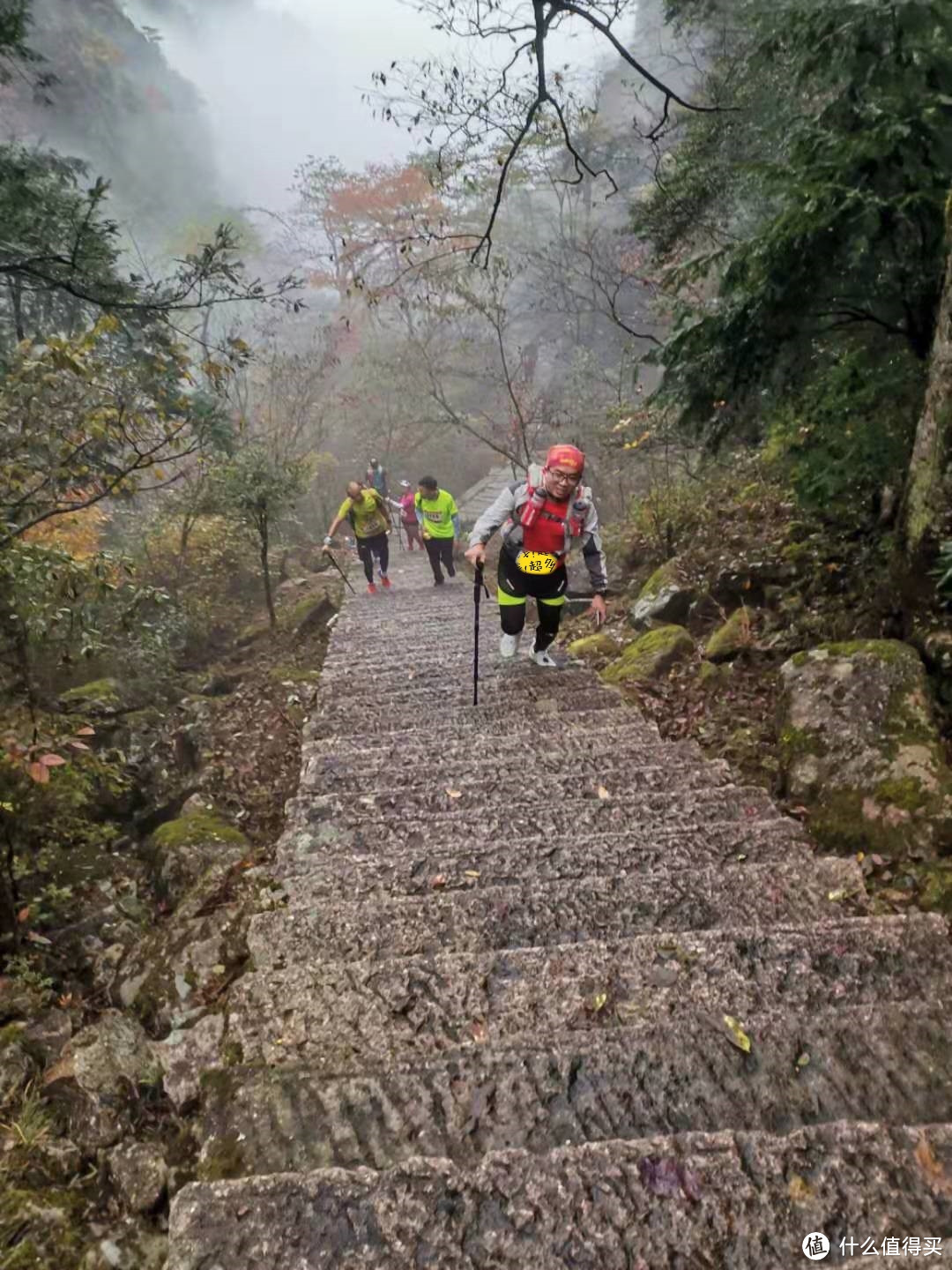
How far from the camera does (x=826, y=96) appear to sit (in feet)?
21.6

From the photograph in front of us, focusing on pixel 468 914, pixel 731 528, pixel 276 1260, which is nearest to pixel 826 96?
pixel 731 528

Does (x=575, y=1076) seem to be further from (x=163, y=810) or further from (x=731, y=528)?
(x=731, y=528)

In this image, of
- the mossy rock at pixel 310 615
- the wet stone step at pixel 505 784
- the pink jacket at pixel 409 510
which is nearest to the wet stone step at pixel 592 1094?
the wet stone step at pixel 505 784

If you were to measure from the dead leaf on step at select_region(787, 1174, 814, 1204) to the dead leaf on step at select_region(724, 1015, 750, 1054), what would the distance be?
1.26 ft

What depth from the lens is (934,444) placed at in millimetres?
3652

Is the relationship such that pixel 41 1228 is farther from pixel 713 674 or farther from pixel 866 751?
pixel 713 674

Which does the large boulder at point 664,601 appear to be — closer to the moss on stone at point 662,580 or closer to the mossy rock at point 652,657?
the moss on stone at point 662,580

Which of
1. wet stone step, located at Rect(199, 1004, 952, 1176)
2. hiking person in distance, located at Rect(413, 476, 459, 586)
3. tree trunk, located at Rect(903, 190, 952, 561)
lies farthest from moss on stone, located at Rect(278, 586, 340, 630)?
wet stone step, located at Rect(199, 1004, 952, 1176)

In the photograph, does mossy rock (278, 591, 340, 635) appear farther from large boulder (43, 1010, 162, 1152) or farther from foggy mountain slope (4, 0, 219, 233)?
foggy mountain slope (4, 0, 219, 233)

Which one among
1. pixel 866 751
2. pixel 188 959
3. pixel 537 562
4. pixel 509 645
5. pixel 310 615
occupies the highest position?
pixel 537 562

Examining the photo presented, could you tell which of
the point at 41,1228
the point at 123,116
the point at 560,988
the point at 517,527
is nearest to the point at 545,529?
the point at 517,527

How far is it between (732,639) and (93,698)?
563 centimetres

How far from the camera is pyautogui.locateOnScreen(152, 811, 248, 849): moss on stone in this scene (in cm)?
394

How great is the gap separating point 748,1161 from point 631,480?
14935 millimetres
